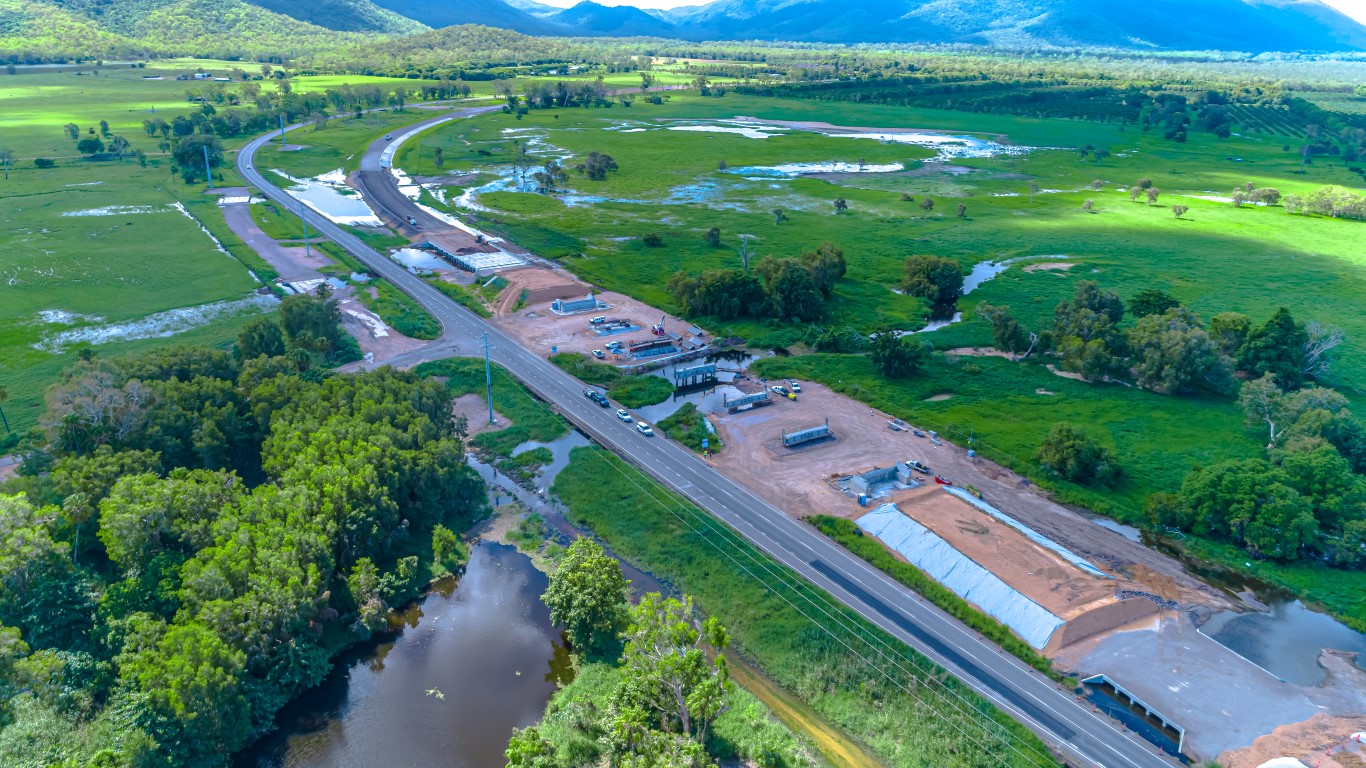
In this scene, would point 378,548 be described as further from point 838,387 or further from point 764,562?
point 838,387

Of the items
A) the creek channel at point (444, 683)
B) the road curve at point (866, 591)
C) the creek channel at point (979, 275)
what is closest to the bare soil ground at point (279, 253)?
the road curve at point (866, 591)

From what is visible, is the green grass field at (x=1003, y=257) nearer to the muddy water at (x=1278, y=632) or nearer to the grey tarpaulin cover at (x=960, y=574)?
the muddy water at (x=1278, y=632)

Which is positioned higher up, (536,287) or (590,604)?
(536,287)

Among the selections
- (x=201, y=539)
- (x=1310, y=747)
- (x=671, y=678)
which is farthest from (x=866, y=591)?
(x=201, y=539)

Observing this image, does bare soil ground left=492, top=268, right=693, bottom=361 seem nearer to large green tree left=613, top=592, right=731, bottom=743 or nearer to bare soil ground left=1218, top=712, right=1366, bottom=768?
large green tree left=613, top=592, right=731, bottom=743

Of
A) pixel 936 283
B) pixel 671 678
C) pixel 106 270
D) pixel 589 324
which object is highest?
pixel 936 283

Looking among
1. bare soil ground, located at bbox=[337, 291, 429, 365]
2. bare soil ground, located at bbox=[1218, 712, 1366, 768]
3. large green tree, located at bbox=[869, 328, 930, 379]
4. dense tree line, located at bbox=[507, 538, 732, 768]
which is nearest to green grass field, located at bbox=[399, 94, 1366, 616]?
large green tree, located at bbox=[869, 328, 930, 379]

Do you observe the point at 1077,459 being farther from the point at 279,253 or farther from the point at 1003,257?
the point at 279,253
